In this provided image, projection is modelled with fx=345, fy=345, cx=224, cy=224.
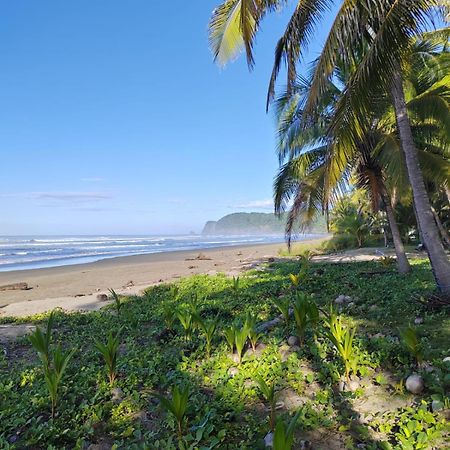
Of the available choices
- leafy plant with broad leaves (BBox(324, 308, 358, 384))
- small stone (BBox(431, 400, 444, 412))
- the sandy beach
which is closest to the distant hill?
the sandy beach

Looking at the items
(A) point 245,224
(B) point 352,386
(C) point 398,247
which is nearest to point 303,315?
(B) point 352,386

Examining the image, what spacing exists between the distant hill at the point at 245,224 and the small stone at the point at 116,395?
354 ft

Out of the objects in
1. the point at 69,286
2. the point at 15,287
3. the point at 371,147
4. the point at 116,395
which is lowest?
the point at 69,286

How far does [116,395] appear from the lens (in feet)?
10.5

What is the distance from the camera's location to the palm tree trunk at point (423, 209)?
5008 millimetres

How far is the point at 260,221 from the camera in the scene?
130750 mm

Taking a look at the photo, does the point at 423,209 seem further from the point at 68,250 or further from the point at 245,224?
the point at 245,224

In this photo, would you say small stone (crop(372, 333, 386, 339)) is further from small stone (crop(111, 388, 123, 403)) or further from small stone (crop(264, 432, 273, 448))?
small stone (crop(111, 388, 123, 403))

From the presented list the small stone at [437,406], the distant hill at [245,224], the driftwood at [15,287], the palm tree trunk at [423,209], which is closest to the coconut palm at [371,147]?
the palm tree trunk at [423,209]

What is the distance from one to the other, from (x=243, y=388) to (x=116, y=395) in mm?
1181

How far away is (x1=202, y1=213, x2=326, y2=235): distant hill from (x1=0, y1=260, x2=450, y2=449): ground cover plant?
10656cm

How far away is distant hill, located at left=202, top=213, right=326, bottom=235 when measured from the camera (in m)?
120

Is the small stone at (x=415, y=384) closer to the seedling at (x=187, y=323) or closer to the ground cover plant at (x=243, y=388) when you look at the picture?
the ground cover plant at (x=243, y=388)

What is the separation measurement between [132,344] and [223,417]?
2.25 meters
